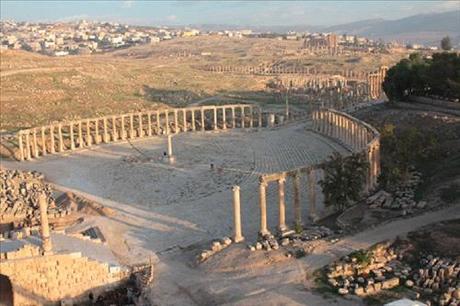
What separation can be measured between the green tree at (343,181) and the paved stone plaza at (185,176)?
8.21 feet

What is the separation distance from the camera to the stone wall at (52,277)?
25.7 m

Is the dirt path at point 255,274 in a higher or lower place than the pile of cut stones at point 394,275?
lower

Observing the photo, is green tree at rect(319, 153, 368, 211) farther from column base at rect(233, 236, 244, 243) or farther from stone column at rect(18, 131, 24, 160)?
stone column at rect(18, 131, 24, 160)

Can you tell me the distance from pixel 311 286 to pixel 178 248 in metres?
8.97

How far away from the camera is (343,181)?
32438 mm

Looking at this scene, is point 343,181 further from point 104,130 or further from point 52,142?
point 104,130

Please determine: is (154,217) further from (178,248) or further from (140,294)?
(140,294)

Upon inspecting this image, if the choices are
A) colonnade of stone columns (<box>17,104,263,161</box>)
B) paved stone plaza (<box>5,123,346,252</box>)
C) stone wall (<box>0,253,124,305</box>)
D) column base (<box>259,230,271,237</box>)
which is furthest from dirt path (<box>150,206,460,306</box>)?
colonnade of stone columns (<box>17,104,263,161</box>)

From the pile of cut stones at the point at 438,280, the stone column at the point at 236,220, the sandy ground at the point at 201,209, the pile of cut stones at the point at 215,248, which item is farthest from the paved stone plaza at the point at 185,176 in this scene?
the pile of cut stones at the point at 438,280

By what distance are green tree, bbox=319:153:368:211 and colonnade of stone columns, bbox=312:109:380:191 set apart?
251cm

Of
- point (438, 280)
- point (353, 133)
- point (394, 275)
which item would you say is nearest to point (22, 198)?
point (394, 275)

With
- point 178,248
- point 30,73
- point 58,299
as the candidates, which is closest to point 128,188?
point 178,248

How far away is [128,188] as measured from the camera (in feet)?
142

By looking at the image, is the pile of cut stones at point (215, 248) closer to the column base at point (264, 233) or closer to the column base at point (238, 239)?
the column base at point (238, 239)
